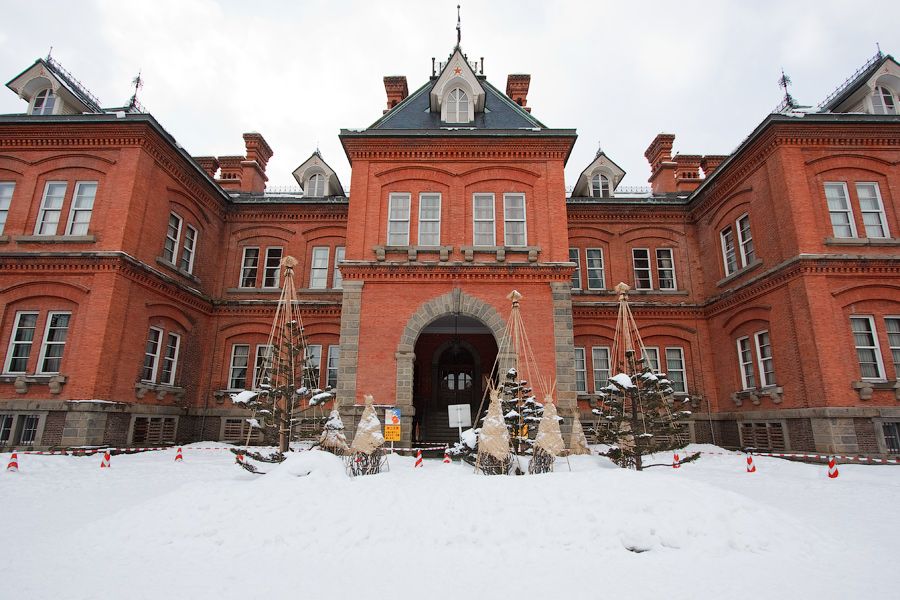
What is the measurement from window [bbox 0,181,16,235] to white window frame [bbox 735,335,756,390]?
2754 centimetres

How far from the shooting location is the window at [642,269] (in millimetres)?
21578

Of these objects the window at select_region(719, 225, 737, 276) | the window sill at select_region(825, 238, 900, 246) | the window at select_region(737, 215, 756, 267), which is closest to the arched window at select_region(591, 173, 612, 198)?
the window at select_region(719, 225, 737, 276)

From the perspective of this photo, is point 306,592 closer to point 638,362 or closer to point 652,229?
point 638,362

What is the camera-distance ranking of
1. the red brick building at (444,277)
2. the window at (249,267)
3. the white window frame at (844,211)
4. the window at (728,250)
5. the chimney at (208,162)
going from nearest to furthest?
the red brick building at (444,277) → the white window frame at (844,211) → the window at (728,250) → the window at (249,267) → the chimney at (208,162)

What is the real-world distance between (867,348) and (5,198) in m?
29.6

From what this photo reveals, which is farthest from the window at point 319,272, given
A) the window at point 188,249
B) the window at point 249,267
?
the window at point 188,249

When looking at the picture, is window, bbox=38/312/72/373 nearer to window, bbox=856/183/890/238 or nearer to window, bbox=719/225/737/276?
window, bbox=719/225/737/276

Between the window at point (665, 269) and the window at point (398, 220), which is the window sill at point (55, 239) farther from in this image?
the window at point (665, 269)

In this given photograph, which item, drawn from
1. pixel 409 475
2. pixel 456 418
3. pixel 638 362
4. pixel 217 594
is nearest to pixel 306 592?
pixel 217 594

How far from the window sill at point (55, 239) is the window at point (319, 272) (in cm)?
832

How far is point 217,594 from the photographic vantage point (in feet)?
15.1

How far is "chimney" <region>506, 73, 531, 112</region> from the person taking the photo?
2177 cm

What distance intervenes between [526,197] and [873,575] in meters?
13.7

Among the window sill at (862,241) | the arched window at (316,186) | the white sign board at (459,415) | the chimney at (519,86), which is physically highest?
the chimney at (519,86)
